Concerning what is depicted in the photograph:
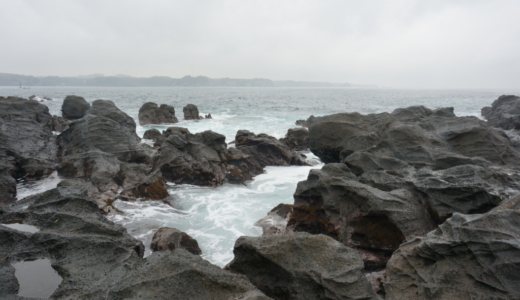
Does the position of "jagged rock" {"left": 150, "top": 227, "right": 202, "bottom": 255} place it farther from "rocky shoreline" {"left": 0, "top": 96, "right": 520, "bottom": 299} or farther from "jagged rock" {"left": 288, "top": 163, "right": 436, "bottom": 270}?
"jagged rock" {"left": 288, "top": 163, "right": 436, "bottom": 270}

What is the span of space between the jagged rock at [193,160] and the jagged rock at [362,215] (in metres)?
4.90

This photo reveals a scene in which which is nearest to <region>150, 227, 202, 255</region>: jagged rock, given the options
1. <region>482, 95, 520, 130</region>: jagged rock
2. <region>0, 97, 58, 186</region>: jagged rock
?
<region>0, 97, 58, 186</region>: jagged rock

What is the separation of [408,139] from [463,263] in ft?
16.3

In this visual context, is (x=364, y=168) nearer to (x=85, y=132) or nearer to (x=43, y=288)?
(x=43, y=288)

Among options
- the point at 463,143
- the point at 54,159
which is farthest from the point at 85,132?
the point at 463,143

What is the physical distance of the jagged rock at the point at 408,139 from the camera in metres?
7.63

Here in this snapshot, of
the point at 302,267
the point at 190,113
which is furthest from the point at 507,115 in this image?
the point at 190,113

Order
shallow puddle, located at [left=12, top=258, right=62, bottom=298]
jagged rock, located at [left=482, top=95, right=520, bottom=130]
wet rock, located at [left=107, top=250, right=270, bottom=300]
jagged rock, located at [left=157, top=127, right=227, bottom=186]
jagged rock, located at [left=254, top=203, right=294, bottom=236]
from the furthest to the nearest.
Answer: jagged rock, located at [left=482, top=95, right=520, bottom=130] < jagged rock, located at [left=157, top=127, right=227, bottom=186] < jagged rock, located at [left=254, top=203, right=294, bottom=236] < shallow puddle, located at [left=12, top=258, right=62, bottom=298] < wet rock, located at [left=107, top=250, right=270, bottom=300]

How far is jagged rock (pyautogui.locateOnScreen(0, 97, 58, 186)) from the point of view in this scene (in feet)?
29.8

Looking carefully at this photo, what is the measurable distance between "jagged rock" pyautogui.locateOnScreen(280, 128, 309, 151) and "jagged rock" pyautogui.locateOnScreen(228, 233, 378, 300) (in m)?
12.4

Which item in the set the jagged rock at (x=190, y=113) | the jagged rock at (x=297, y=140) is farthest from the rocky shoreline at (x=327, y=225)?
the jagged rock at (x=190, y=113)

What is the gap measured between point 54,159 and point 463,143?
12.8 metres

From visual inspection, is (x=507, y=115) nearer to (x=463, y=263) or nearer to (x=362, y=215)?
(x=362, y=215)

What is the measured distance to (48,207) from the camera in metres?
5.20
